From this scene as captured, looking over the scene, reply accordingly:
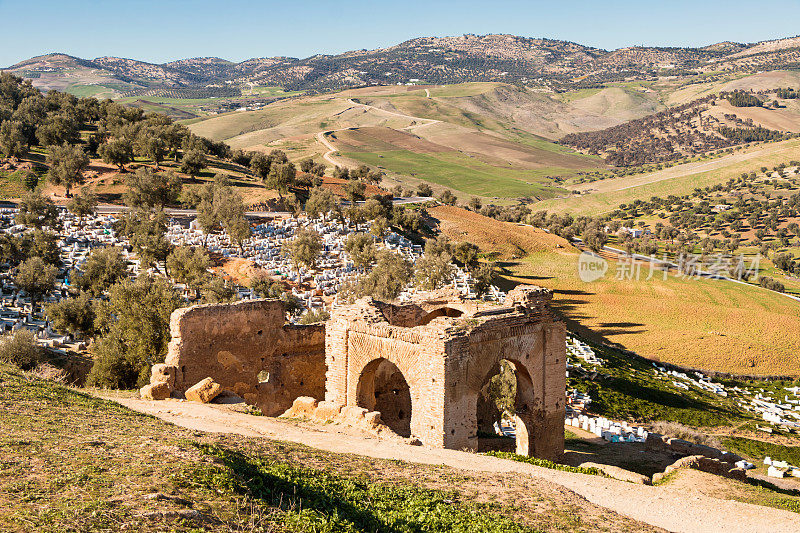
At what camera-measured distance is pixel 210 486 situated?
10.3m

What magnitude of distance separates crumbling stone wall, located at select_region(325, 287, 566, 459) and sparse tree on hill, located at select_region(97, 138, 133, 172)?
6647 centimetres

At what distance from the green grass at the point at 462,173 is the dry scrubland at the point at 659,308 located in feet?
221

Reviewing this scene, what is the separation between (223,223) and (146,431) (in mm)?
51494

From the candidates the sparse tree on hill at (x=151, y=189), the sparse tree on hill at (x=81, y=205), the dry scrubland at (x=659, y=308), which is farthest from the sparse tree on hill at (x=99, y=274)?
the dry scrubland at (x=659, y=308)

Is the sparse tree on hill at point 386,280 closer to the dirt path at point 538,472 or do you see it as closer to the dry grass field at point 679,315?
the dry grass field at point 679,315

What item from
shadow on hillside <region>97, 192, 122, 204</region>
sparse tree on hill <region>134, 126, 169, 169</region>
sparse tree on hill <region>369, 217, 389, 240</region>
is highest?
sparse tree on hill <region>134, 126, 169, 169</region>

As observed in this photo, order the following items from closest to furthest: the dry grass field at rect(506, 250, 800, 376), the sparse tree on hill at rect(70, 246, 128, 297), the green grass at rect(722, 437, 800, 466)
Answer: the green grass at rect(722, 437, 800, 466) → the sparse tree on hill at rect(70, 246, 128, 297) → the dry grass field at rect(506, 250, 800, 376)

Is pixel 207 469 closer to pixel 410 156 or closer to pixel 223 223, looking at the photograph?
pixel 223 223

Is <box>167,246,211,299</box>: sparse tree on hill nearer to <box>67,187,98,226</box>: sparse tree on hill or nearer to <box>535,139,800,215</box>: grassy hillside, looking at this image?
<box>67,187,98,226</box>: sparse tree on hill

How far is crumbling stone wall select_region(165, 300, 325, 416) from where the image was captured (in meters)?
22.5

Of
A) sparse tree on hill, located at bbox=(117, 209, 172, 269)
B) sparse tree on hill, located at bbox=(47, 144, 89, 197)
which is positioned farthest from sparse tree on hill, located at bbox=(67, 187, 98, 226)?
sparse tree on hill, located at bbox=(47, 144, 89, 197)

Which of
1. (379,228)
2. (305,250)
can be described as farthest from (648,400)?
(379,228)

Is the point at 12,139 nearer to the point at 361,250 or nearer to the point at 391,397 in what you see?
the point at 361,250

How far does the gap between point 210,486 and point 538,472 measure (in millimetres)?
9728
